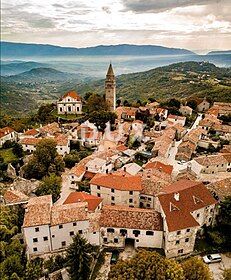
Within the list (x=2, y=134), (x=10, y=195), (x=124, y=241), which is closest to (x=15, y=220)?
(x=10, y=195)

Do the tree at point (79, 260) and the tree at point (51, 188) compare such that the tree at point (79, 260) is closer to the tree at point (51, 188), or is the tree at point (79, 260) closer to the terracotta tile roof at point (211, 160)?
the tree at point (51, 188)

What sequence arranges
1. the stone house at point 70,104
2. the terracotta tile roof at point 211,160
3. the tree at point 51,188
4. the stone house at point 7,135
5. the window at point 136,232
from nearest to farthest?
the window at point 136,232, the tree at point 51,188, the terracotta tile roof at point 211,160, the stone house at point 7,135, the stone house at point 70,104

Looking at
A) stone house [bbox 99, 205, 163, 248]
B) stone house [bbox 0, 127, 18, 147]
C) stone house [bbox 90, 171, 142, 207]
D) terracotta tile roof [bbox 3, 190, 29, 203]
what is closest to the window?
stone house [bbox 99, 205, 163, 248]

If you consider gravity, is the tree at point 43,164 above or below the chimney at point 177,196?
below

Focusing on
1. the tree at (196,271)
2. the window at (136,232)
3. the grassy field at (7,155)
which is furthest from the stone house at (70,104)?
the tree at (196,271)

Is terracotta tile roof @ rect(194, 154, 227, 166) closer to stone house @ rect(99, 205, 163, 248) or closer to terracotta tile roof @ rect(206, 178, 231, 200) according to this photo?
terracotta tile roof @ rect(206, 178, 231, 200)
